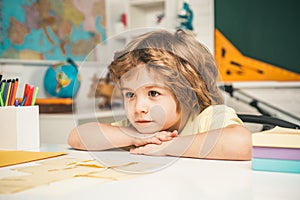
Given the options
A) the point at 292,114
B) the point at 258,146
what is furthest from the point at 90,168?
the point at 292,114

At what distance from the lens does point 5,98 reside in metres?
1.03

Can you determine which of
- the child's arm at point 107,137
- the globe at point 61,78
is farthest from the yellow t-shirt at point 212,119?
the globe at point 61,78

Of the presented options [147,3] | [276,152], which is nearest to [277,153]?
[276,152]

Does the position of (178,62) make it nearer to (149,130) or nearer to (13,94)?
(149,130)

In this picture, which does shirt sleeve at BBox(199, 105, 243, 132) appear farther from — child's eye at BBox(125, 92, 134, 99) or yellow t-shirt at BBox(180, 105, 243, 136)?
child's eye at BBox(125, 92, 134, 99)

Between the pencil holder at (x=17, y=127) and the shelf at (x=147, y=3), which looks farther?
the shelf at (x=147, y=3)

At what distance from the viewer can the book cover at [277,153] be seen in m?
0.68

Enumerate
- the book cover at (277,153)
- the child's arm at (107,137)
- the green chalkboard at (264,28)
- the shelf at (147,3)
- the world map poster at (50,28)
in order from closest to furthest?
the book cover at (277,153), the child's arm at (107,137), the world map poster at (50,28), the green chalkboard at (264,28), the shelf at (147,3)

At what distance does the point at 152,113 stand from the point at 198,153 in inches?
5.1

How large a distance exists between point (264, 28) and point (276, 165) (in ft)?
7.39

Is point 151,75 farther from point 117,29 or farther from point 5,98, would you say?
point 117,29

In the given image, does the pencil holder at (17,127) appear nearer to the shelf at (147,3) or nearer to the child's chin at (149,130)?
the child's chin at (149,130)

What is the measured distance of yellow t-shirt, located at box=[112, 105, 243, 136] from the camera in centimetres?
86

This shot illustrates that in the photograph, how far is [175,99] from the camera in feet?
2.66
